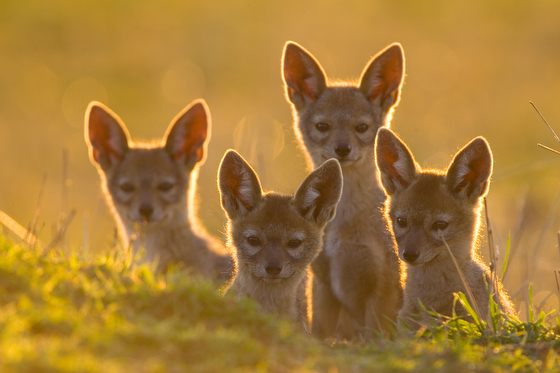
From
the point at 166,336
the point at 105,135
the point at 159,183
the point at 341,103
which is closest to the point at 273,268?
the point at 166,336

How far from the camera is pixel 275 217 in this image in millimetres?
5641

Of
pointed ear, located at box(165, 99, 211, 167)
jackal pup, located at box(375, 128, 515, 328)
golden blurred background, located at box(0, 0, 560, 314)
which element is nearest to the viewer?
jackal pup, located at box(375, 128, 515, 328)

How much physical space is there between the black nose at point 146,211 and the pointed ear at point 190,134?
76 cm

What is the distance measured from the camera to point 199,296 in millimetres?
3768

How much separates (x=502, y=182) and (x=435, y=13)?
9.59 m

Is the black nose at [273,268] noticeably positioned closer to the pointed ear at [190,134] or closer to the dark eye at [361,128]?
the dark eye at [361,128]

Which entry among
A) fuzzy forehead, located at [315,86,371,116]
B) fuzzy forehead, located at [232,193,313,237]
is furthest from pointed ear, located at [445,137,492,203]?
fuzzy forehead, located at [315,86,371,116]

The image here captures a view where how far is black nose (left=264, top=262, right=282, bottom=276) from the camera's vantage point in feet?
17.3

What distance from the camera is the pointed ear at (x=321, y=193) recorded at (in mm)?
5605

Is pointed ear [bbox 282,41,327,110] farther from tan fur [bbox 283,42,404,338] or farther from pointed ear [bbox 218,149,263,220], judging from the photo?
pointed ear [bbox 218,149,263,220]

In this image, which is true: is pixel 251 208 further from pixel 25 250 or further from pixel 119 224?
pixel 119 224

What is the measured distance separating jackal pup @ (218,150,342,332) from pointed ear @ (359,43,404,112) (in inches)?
77.7

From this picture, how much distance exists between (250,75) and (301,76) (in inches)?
617

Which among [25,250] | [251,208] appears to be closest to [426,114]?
[251,208]
